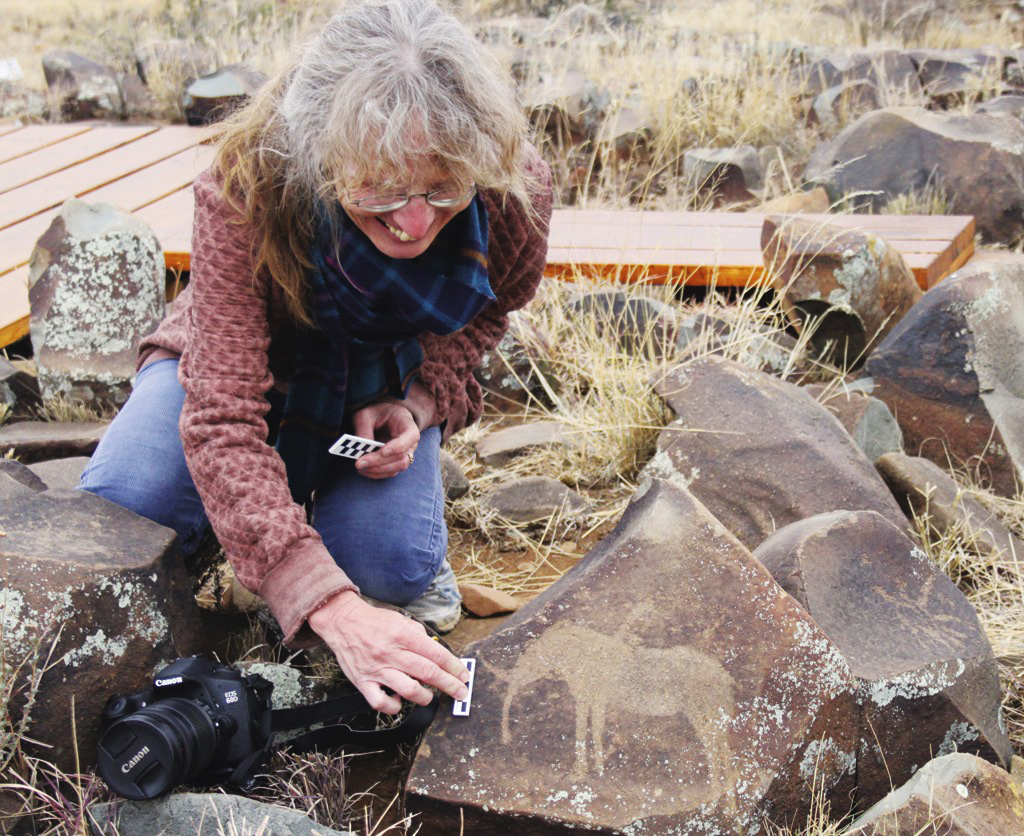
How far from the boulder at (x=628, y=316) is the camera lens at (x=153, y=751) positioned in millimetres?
2306

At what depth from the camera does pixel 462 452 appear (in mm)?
3646

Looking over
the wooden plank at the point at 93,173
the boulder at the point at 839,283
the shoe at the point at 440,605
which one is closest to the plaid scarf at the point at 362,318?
the shoe at the point at 440,605

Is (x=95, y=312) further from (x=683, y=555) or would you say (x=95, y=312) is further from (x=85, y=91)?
(x=85, y=91)

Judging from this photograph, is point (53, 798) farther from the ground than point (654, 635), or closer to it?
closer to it

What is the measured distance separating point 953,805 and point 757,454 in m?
1.31

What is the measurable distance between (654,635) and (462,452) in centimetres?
168

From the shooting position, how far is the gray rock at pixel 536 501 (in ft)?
10.6

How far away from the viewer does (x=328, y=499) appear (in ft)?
8.51

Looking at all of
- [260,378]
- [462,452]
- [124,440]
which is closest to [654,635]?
[260,378]

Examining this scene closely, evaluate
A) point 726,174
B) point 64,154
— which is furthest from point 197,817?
point 64,154

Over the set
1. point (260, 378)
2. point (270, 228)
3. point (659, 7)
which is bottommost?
point (659, 7)

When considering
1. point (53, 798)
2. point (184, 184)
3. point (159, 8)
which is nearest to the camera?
point (53, 798)

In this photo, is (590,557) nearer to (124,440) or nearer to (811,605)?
(811,605)

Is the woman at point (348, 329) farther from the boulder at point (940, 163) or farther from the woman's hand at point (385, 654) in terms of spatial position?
the boulder at point (940, 163)
